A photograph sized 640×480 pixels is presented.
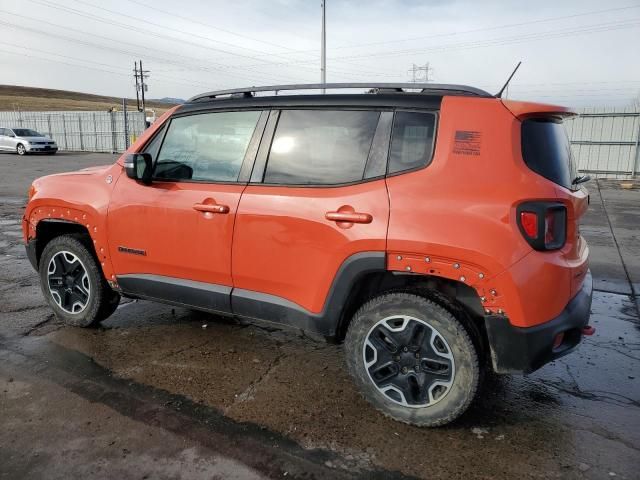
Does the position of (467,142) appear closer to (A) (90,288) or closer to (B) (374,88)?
(B) (374,88)

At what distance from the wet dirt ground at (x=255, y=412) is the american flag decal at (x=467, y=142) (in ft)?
5.07

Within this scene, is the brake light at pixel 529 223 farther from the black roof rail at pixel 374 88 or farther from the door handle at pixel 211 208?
the door handle at pixel 211 208

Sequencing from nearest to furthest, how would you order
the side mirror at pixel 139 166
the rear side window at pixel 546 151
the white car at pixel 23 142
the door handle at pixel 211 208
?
the rear side window at pixel 546 151
the door handle at pixel 211 208
the side mirror at pixel 139 166
the white car at pixel 23 142

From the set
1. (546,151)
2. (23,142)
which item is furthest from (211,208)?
(23,142)

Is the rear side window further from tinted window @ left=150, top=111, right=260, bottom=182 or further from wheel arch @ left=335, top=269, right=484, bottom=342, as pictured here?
tinted window @ left=150, top=111, right=260, bottom=182

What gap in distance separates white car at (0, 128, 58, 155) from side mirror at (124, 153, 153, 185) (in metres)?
28.4

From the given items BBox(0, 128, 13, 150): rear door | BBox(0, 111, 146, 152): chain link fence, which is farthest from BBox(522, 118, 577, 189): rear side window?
BBox(0, 128, 13, 150): rear door

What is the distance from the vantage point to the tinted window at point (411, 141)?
281 centimetres

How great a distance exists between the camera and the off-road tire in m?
4.13

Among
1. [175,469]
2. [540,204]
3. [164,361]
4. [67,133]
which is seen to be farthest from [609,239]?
[67,133]

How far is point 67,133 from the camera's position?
34062 mm

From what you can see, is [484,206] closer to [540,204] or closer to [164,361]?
[540,204]

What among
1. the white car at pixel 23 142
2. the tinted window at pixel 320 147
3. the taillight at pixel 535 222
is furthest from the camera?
the white car at pixel 23 142

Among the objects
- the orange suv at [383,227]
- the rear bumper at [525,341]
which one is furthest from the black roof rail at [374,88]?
the rear bumper at [525,341]
